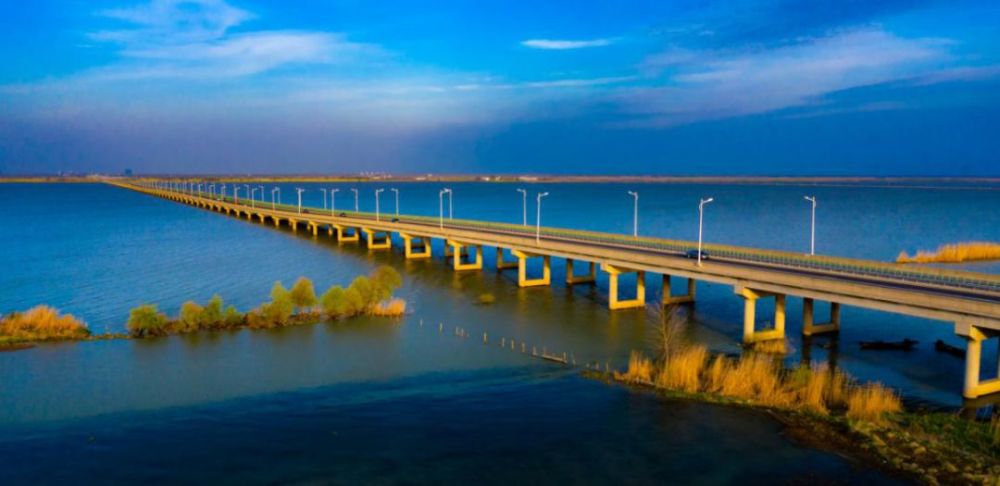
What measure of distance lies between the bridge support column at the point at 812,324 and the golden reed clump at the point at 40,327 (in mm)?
40065

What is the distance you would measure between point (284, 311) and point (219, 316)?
365 centimetres

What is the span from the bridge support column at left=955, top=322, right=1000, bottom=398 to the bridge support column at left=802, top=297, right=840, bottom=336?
10.5m

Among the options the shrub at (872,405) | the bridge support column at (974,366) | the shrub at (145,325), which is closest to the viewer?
the shrub at (872,405)

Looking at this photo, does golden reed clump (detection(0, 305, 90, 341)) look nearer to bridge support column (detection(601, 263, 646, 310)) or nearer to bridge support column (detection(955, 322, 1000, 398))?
bridge support column (detection(601, 263, 646, 310))

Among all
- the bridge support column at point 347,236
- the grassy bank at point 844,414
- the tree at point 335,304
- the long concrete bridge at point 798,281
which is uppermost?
the long concrete bridge at point 798,281

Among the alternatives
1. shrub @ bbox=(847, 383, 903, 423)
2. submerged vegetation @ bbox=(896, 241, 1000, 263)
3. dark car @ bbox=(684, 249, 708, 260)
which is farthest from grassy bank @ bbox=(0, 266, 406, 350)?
submerged vegetation @ bbox=(896, 241, 1000, 263)

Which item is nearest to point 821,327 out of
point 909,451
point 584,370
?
point 584,370

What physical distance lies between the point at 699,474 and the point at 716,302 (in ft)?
102

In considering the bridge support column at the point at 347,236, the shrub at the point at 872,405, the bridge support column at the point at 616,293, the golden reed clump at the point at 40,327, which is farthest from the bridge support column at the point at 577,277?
the bridge support column at the point at 347,236

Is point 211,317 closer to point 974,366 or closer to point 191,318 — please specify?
point 191,318

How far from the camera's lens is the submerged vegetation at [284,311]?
135 feet

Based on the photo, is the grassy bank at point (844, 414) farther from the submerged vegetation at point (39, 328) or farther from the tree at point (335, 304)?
the submerged vegetation at point (39, 328)

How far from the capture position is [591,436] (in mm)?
25672

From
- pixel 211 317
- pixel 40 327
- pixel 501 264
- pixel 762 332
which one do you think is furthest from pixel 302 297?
pixel 762 332
